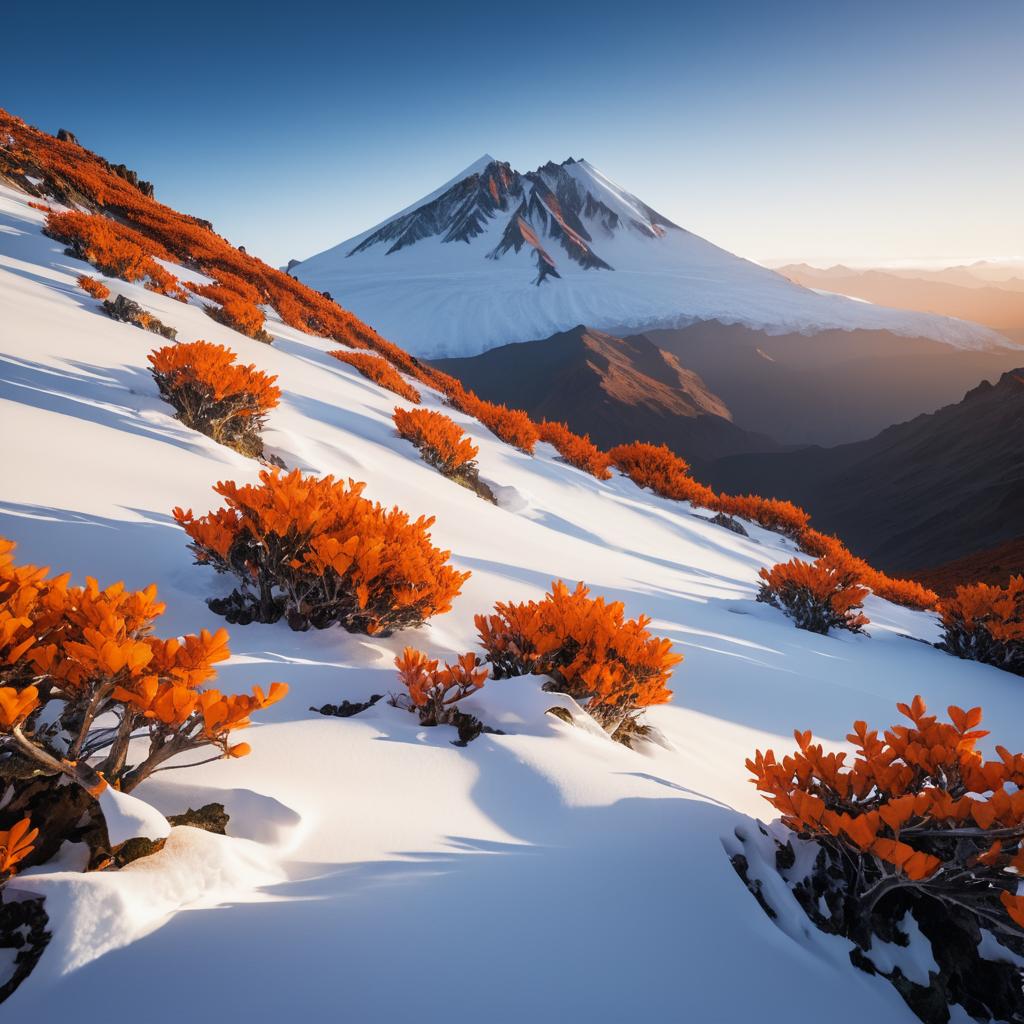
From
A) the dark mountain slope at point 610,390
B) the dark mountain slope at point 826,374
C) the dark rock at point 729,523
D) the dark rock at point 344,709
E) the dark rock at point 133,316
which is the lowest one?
the dark rock at point 344,709

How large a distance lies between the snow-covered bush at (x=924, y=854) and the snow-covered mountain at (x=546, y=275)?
53751mm

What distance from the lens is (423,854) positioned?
1.26m

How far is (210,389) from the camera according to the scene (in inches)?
180

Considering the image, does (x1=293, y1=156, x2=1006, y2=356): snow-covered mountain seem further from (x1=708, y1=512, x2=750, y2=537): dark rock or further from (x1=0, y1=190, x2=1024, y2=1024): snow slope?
(x1=0, y1=190, x2=1024, y2=1024): snow slope

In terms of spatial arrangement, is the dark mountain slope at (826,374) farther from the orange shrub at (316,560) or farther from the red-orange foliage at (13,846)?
the red-orange foliage at (13,846)

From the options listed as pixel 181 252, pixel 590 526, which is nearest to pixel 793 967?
pixel 590 526

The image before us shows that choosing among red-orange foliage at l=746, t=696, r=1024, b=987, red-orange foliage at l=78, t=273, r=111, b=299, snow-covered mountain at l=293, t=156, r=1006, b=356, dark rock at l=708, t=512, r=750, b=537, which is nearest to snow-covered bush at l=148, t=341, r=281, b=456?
red-orange foliage at l=78, t=273, r=111, b=299

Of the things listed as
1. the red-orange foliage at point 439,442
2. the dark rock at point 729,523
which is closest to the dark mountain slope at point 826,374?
the dark rock at point 729,523

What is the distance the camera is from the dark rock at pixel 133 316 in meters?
6.93

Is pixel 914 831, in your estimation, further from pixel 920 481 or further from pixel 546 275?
pixel 546 275

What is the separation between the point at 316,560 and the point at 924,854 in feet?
6.80

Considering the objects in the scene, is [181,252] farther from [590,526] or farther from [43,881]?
[43,881]

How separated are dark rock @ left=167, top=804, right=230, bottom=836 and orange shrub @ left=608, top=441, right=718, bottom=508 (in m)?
11.1

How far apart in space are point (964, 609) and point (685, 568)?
8.77ft
